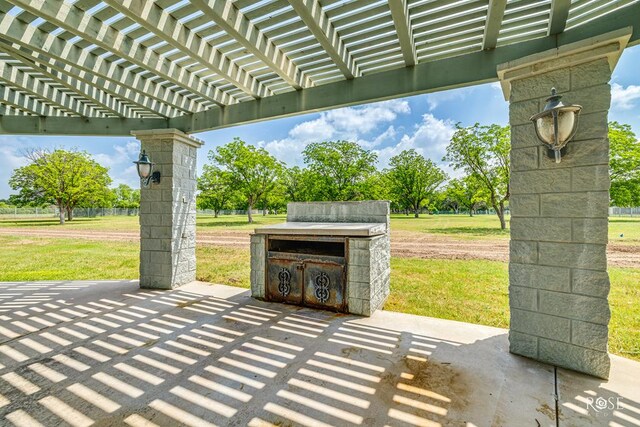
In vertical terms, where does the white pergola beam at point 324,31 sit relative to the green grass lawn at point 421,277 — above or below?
above

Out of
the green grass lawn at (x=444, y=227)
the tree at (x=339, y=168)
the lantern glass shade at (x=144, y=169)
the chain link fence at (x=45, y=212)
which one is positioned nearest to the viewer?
the lantern glass shade at (x=144, y=169)

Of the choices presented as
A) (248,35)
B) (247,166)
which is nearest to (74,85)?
(248,35)

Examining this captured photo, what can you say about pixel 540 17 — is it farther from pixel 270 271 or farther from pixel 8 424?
pixel 8 424

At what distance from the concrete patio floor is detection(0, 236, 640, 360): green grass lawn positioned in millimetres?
887

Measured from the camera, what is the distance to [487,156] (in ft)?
52.6

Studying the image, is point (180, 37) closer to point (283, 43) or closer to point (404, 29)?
point (283, 43)

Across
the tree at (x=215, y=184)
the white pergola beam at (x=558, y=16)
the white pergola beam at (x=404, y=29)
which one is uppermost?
the tree at (x=215, y=184)

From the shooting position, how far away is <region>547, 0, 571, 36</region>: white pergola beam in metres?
1.99

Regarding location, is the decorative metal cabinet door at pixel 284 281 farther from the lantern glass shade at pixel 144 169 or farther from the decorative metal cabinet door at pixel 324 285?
the lantern glass shade at pixel 144 169

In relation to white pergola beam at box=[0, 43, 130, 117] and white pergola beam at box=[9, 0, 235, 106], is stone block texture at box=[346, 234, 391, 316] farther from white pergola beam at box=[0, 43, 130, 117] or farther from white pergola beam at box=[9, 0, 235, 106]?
white pergola beam at box=[0, 43, 130, 117]

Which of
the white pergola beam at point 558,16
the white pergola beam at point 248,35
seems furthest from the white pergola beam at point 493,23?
the white pergola beam at point 248,35

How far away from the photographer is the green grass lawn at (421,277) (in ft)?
11.4


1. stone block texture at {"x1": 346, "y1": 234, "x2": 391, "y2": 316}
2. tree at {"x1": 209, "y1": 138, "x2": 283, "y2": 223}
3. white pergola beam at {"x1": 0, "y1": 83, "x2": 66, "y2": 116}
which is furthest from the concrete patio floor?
tree at {"x1": 209, "y1": 138, "x2": 283, "y2": 223}

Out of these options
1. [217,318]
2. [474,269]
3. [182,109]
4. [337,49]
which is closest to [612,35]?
[337,49]
